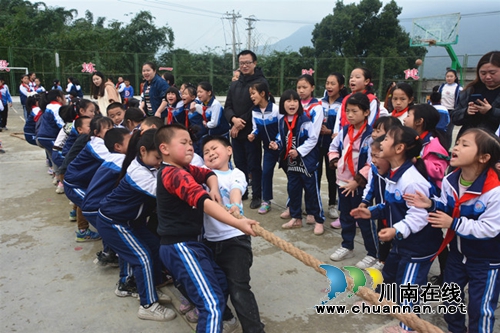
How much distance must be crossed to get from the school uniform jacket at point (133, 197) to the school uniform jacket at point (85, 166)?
84cm

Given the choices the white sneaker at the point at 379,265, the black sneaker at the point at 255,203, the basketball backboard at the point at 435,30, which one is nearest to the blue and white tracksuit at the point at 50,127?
the black sneaker at the point at 255,203

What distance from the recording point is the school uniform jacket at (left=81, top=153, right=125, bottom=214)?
120 inches

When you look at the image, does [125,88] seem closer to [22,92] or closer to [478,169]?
[22,92]

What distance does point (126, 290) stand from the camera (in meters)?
2.91

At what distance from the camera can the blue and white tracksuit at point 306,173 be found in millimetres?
3959

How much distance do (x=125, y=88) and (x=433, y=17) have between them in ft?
58.5

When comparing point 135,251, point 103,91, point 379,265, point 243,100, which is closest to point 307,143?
point 243,100

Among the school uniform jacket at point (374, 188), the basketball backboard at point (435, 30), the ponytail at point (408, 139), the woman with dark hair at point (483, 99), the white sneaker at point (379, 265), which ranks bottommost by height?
the white sneaker at point (379, 265)

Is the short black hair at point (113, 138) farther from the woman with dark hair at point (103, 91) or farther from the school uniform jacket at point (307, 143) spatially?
the woman with dark hair at point (103, 91)

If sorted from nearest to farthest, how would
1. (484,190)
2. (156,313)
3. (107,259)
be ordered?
(484,190) → (156,313) → (107,259)

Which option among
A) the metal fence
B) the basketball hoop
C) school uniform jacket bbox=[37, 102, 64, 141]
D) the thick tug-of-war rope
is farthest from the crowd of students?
the basketball hoop

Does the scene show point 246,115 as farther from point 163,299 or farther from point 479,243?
point 479,243

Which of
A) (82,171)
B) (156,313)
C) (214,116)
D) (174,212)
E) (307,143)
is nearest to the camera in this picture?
(174,212)

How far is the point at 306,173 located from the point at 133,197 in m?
1.89
